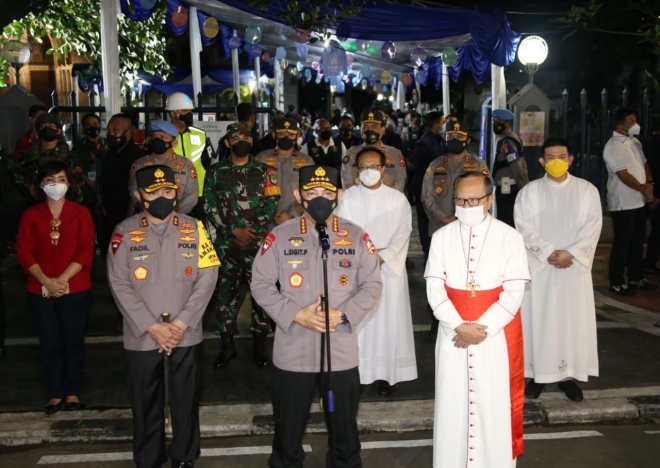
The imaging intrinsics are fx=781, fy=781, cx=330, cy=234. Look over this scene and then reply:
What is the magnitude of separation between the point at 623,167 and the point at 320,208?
650cm

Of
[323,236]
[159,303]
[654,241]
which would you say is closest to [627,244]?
[654,241]

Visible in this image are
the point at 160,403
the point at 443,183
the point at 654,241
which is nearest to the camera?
the point at 160,403

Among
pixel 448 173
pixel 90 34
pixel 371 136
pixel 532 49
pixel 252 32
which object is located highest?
pixel 90 34

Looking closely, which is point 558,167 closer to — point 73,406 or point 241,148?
point 241,148

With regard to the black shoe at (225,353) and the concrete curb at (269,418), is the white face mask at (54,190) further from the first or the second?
the black shoe at (225,353)

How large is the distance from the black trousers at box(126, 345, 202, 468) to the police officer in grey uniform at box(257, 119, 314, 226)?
10.3 ft

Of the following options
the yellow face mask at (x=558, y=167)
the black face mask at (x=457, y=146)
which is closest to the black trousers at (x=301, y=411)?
the yellow face mask at (x=558, y=167)

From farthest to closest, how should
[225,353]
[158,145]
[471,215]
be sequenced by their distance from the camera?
[158,145] → [225,353] → [471,215]

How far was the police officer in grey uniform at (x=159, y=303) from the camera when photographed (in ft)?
16.3

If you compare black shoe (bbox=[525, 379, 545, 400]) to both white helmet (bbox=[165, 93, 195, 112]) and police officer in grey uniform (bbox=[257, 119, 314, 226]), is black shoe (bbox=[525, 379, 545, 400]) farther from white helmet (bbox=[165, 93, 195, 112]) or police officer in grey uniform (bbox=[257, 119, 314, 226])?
white helmet (bbox=[165, 93, 195, 112])

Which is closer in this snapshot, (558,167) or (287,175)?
(558,167)

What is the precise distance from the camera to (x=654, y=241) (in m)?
11.2

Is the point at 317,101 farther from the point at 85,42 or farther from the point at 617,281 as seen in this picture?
the point at 617,281

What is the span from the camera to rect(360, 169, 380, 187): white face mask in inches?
258
